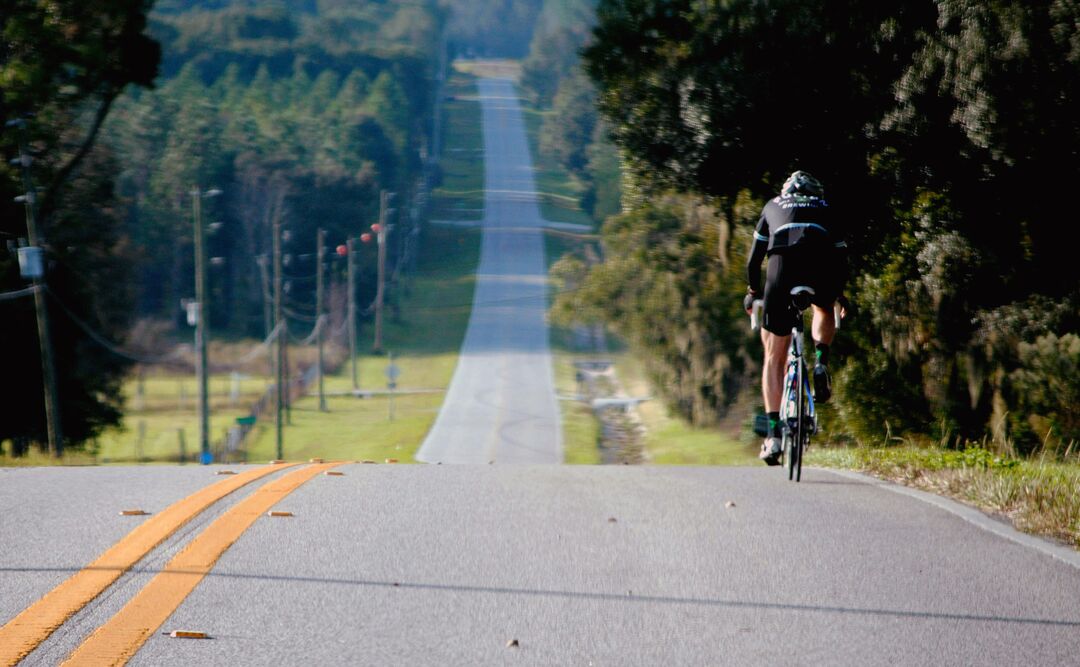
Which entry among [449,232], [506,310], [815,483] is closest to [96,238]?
[815,483]

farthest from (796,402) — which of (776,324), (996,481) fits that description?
(996,481)

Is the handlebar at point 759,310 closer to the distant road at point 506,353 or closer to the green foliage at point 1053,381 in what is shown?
the green foliage at point 1053,381

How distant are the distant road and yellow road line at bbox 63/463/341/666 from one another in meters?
31.5

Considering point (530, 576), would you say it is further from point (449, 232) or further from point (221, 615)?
point (449, 232)

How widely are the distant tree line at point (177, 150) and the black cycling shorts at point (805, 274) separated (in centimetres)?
2470

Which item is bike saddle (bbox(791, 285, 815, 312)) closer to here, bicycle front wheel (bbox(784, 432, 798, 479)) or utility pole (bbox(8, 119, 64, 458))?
bicycle front wheel (bbox(784, 432, 798, 479))

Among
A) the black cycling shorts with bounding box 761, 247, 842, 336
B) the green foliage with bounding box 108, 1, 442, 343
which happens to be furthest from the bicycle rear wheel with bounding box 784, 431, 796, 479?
the green foliage with bounding box 108, 1, 442, 343

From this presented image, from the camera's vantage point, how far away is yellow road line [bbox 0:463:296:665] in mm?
5356

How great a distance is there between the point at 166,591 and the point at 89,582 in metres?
0.39

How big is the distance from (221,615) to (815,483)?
5.45 m

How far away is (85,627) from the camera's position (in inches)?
219

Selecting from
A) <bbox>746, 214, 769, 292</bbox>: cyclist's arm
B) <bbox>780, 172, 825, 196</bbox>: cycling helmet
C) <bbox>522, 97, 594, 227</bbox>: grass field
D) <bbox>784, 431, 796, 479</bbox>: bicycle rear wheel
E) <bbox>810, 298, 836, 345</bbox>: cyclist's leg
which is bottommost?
<bbox>522, 97, 594, 227</bbox>: grass field

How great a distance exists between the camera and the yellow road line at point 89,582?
211 inches

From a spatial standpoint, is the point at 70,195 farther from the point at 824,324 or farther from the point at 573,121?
the point at 573,121
